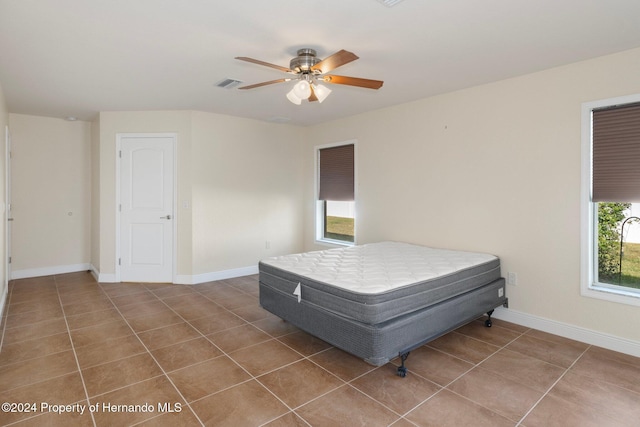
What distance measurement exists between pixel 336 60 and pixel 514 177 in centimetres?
220

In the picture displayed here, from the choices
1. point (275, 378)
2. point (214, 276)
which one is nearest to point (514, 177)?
point (275, 378)

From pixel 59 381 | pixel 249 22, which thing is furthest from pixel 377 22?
pixel 59 381

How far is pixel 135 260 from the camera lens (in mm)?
5039

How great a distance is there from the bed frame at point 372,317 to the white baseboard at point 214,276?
2035 mm

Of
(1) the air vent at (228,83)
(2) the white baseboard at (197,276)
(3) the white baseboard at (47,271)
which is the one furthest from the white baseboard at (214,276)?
(1) the air vent at (228,83)

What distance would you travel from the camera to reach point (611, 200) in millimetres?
2924

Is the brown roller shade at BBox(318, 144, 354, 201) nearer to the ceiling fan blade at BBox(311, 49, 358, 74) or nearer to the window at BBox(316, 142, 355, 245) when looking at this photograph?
the window at BBox(316, 142, 355, 245)

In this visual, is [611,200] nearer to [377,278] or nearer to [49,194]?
[377,278]

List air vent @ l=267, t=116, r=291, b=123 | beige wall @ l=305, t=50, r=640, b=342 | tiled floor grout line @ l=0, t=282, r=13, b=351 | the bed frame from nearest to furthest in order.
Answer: the bed frame
beige wall @ l=305, t=50, r=640, b=342
tiled floor grout line @ l=0, t=282, r=13, b=351
air vent @ l=267, t=116, r=291, b=123

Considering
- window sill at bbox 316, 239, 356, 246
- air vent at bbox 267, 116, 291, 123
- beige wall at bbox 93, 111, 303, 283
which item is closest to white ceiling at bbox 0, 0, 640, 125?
beige wall at bbox 93, 111, 303, 283

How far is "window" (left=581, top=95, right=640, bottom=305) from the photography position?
2828 millimetres

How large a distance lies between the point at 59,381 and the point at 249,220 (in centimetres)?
335

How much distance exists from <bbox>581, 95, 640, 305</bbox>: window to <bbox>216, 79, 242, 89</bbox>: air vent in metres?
3.21

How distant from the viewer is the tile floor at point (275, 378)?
2045 mm
